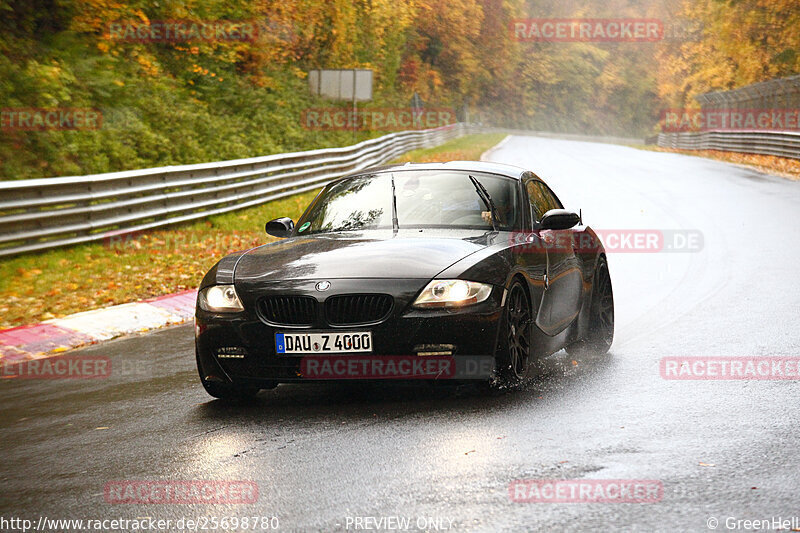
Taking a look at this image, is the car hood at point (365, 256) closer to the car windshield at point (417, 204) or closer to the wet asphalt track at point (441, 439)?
the car windshield at point (417, 204)

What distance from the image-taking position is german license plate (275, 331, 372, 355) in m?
6.31

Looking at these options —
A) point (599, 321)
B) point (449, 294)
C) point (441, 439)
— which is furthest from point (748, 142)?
point (441, 439)

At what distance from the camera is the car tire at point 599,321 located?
856 cm

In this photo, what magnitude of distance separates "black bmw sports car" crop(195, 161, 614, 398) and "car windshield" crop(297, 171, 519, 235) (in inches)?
0.5

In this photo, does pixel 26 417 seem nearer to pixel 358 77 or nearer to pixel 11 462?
pixel 11 462

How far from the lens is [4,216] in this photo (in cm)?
1311

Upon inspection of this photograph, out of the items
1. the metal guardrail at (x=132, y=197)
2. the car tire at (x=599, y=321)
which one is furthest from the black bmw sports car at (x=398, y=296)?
the metal guardrail at (x=132, y=197)

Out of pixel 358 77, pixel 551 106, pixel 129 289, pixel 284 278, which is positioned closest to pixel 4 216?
pixel 129 289

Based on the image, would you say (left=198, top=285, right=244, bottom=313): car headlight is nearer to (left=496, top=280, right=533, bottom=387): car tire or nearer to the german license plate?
the german license plate

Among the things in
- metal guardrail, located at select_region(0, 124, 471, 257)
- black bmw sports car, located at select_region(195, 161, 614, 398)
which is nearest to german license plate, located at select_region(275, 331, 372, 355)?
black bmw sports car, located at select_region(195, 161, 614, 398)

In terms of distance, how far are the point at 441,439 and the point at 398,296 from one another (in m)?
1.01

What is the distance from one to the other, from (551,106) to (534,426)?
108 metres

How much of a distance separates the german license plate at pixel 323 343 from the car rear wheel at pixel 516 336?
871mm

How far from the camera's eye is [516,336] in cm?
687
